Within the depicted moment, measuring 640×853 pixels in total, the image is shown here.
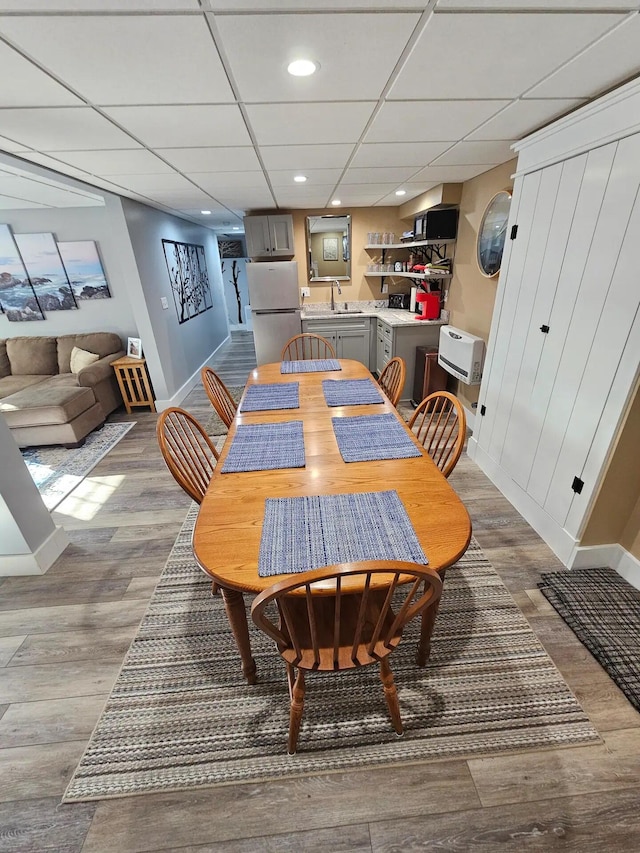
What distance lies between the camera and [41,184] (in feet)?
8.96

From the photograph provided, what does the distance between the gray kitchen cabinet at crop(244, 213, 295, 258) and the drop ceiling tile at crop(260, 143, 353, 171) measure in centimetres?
204

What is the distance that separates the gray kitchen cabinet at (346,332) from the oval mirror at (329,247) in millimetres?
837

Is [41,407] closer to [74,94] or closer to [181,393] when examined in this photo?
[181,393]

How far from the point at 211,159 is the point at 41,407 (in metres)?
2.50

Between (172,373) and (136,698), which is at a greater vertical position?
(172,373)

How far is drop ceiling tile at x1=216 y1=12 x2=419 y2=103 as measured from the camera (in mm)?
997

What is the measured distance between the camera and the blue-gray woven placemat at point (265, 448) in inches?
57.1

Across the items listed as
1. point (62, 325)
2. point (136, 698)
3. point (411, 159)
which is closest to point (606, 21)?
point (411, 159)

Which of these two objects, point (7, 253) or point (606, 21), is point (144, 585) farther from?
point (7, 253)

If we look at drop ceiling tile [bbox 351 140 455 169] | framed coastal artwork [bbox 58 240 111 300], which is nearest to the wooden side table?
framed coastal artwork [bbox 58 240 111 300]

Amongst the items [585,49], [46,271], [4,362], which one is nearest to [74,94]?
[585,49]

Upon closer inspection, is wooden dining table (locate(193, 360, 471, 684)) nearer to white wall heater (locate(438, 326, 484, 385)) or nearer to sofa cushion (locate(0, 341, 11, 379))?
white wall heater (locate(438, 326, 484, 385))

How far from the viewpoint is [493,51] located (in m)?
1.17

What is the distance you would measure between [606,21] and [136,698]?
9.28 feet
